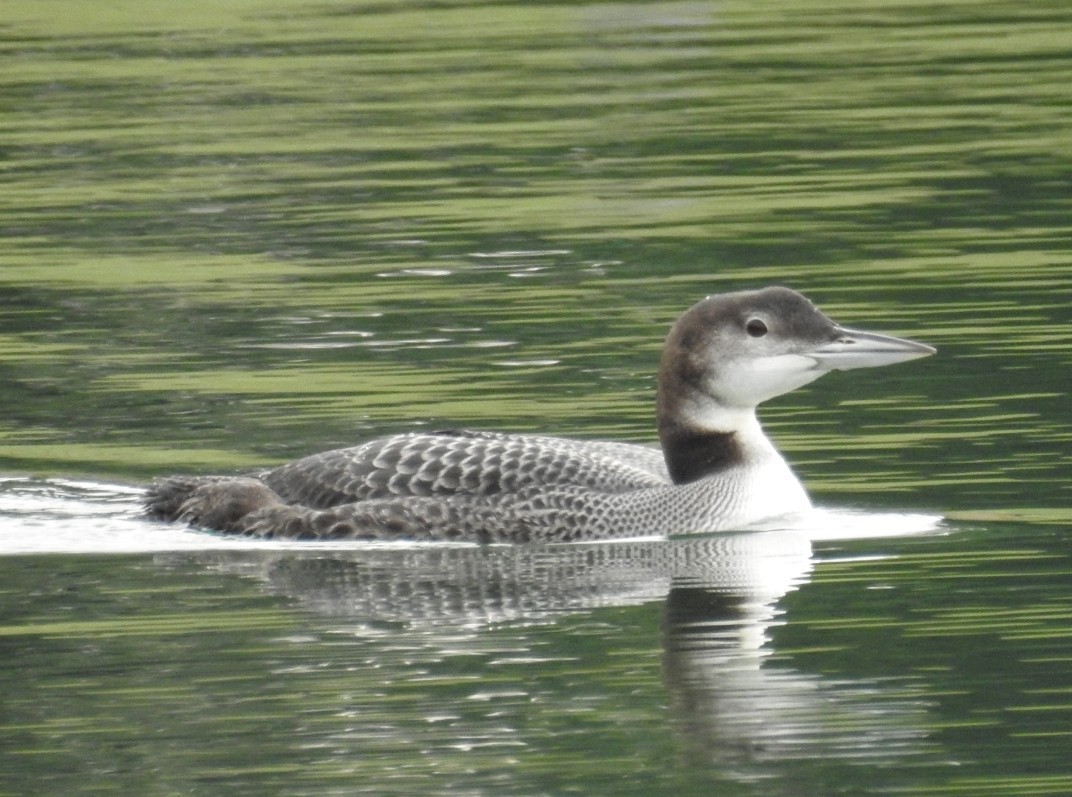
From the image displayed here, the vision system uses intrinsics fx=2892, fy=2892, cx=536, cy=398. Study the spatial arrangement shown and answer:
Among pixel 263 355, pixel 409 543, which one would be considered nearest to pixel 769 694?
pixel 409 543

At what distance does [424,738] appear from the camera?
823cm

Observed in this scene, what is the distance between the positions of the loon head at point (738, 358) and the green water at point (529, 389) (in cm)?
53

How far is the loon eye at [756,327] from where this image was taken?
11547mm

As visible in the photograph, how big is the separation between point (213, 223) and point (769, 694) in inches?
442

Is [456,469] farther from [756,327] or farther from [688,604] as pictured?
[688,604]

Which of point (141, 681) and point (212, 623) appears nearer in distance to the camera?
point (141, 681)

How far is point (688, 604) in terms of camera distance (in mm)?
10000

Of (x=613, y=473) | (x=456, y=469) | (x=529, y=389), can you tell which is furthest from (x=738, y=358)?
(x=529, y=389)

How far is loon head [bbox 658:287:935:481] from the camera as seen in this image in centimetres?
1146

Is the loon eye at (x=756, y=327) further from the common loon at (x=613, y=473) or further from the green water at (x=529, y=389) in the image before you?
the green water at (x=529, y=389)

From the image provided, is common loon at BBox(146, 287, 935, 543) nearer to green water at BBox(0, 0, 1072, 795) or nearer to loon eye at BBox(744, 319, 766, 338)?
loon eye at BBox(744, 319, 766, 338)

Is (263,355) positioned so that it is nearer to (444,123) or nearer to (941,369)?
(941,369)

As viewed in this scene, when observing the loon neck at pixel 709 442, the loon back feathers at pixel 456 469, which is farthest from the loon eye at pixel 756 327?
the loon back feathers at pixel 456 469

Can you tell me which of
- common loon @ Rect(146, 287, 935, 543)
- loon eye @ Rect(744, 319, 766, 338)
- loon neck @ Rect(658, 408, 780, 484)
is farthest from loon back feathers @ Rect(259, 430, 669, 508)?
loon eye @ Rect(744, 319, 766, 338)
